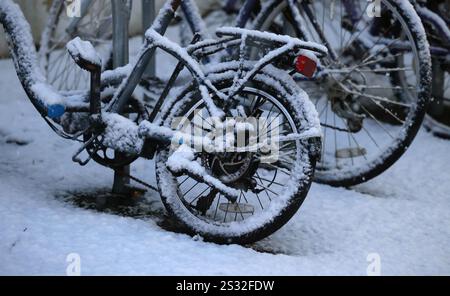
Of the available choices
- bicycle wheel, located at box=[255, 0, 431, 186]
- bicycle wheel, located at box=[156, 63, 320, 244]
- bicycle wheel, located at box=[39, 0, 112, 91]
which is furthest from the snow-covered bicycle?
bicycle wheel, located at box=[39, 0, 112, 91]

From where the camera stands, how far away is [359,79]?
461cm

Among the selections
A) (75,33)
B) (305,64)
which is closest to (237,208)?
(305,64)

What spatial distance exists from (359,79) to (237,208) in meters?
1.80

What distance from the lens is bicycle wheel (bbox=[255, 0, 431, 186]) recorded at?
367 cm

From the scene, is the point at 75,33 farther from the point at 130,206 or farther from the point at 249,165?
the point at 249,165

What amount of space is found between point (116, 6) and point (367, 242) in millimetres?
1836

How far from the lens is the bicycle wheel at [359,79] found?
367cm

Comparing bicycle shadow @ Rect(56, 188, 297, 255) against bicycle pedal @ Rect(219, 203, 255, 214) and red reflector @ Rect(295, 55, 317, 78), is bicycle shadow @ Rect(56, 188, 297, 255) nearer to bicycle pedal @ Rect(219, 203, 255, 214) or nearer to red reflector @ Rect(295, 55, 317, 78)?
bicycle pedal @ Rect(219, 203, 255, 214)

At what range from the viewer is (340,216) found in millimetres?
3535

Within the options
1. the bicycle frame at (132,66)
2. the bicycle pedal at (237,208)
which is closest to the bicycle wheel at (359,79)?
the bicycle pedal at (237,208)

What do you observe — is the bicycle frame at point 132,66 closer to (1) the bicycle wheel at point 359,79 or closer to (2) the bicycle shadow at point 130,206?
(2) the bicycle shadow at point 130,206

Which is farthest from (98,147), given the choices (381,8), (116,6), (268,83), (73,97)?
(381,8)

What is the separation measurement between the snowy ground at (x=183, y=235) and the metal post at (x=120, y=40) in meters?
0.17
